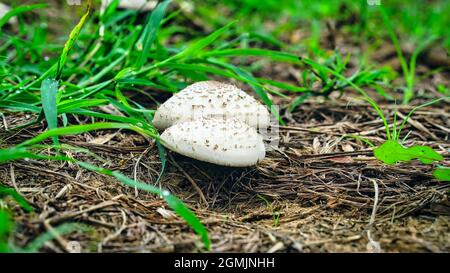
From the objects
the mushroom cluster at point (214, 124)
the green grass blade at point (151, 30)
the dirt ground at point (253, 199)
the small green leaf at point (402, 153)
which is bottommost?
the dirt ground at point (253, 199)

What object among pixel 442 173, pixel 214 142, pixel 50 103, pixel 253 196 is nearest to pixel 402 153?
pixel 442 173

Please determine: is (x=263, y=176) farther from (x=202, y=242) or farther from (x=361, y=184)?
(x=202, y=242)

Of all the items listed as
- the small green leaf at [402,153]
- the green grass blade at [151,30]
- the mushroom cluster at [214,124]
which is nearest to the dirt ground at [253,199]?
the small green leaf at [402,153]

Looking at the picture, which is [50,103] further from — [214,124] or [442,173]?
[442,173]

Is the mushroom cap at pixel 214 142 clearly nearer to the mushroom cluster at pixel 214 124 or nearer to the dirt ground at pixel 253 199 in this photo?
the mushroom cluster at pixel 214 124

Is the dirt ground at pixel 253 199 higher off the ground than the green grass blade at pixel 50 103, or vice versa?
the green grass blade at pixel 50 103

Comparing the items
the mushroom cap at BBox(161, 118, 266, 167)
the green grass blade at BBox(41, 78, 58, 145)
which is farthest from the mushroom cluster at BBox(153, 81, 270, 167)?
the green grass blade at BBox(41, 78, 58, 145)

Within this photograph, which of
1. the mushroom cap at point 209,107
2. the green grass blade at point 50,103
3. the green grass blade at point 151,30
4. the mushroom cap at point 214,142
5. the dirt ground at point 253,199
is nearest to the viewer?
the dirt ground at point 253,199

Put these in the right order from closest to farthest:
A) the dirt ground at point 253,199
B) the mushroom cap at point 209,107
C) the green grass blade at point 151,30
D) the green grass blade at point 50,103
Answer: the dirt ground at point 253,199
the green grass blade at point 50,103
the mushroom cap at point 209,107
the green grass blade at point 151,30
